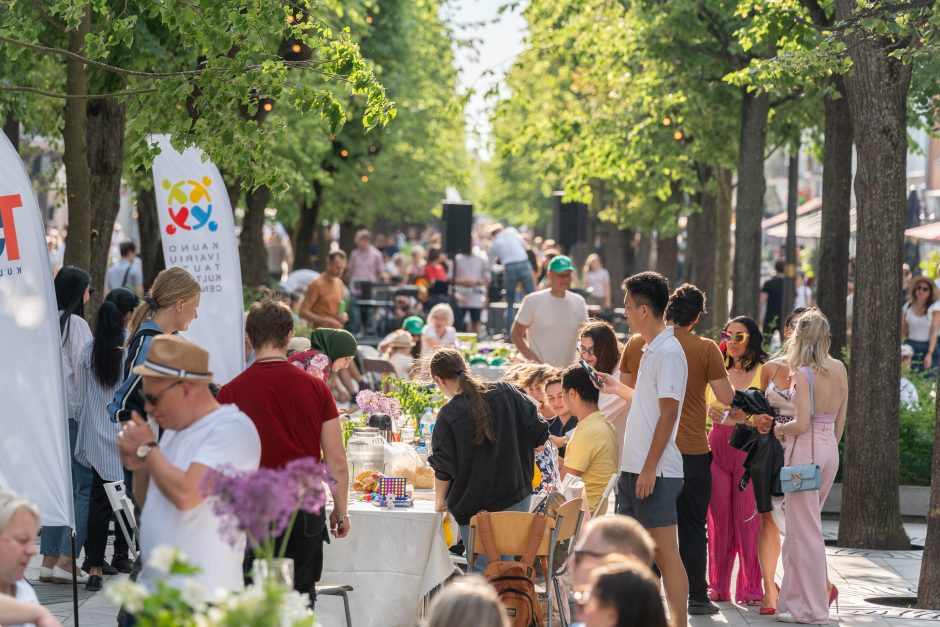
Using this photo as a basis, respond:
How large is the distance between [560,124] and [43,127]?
7.46m

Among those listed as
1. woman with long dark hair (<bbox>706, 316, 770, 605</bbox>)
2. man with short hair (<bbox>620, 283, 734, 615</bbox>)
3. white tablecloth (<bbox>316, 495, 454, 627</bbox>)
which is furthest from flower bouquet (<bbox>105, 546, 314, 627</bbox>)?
woman with long dark hair (<bbox>706, 316, 770, 605</bbox>)

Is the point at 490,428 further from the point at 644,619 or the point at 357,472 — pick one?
the point at 644,619

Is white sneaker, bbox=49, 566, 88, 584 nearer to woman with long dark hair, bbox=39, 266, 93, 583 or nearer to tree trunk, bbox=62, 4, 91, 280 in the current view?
woman with long dark hair, bbox=39, 266, 93, 583

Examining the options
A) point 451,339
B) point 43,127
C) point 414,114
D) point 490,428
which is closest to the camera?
point 490,428

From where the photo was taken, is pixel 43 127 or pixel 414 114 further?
pixel 414 114

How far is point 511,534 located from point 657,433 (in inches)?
39.7

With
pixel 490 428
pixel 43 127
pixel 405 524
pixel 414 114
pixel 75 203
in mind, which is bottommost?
pixel 405 524

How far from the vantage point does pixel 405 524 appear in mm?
8117

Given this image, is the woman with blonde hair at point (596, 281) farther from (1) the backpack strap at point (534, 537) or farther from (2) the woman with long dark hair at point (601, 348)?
(1) the backpack strap at point (534, 537)

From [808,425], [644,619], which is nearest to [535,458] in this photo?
[808,425]

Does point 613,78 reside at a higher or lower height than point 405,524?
higher

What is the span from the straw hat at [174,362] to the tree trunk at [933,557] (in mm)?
5954

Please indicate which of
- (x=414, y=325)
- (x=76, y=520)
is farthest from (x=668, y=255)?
(x=76, y=520)

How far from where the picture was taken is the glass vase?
161 inches
